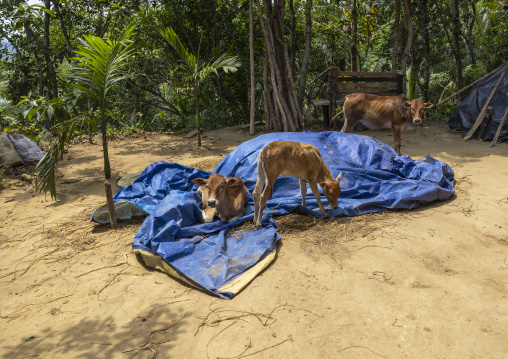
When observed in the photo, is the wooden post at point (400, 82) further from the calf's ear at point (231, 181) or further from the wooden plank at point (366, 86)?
the calf's ear at point (231, 181)

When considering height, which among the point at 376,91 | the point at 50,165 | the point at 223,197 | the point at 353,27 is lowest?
the point at 223,197

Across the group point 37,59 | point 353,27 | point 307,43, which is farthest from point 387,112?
point 37,59

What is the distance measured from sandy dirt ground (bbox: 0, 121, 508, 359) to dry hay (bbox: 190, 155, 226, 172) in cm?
302

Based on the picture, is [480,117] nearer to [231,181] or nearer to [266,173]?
[266,173]

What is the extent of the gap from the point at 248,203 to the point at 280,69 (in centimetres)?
730

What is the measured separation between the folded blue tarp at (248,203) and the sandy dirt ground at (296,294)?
193 mm

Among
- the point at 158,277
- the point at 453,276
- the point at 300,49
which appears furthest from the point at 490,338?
the point at 300,49

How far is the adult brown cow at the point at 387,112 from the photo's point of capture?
9.28 metres

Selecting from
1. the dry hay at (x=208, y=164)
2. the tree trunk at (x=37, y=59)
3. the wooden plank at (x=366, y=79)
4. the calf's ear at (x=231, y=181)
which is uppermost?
the tree trunk at (x=37, y=59)

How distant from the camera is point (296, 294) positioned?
4242 mm

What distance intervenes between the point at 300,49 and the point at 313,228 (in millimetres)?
11466

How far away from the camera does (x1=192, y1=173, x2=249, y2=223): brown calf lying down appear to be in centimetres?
590

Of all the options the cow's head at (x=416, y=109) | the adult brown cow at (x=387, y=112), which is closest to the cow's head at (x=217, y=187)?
the adult brown cow at (x=387, y=112)

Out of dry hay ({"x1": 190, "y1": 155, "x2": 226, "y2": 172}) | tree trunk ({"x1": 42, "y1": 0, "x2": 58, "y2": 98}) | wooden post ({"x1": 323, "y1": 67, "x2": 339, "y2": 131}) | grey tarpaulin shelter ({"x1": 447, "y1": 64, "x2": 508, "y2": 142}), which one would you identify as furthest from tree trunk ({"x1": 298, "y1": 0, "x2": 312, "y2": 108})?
tree trunk ({"x1": 42, "y1": 0, "x2": 58, "y2": 98})
